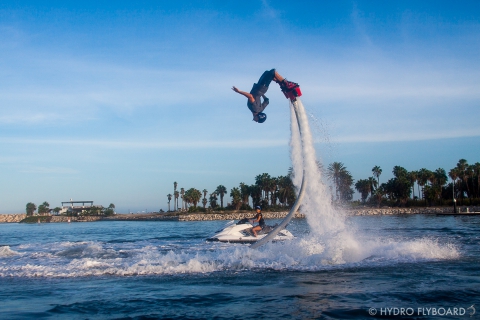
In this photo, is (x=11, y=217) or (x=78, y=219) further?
(x=11, y=217)

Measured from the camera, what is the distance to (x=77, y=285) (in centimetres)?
1151

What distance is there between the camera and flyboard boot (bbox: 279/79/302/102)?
13.9 metres

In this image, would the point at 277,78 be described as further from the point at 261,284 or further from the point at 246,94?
the point at 261,284

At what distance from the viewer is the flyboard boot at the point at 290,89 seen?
13.9 meters

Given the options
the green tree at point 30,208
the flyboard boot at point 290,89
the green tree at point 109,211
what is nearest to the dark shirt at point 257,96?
the flyboard boot at point 290,89

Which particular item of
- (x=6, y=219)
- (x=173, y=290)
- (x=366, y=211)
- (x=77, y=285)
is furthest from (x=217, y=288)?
(x=6, y=219)

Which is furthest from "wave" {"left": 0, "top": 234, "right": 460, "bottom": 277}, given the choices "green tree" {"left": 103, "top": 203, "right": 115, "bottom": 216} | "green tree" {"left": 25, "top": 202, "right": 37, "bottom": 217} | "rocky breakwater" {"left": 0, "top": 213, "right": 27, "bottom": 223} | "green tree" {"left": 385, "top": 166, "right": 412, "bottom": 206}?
"green tree" {"left": 25, "top": 202, "right": 37, "bottom": 217}

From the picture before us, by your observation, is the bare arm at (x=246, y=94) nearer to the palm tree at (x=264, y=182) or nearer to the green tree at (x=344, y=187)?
the green tree at (x=344, y=187)

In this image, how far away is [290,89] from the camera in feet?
46.1

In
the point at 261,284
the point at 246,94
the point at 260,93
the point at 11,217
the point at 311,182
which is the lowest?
the point at 11,217

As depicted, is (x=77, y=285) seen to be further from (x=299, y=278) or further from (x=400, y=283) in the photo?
(x=400, y=283)

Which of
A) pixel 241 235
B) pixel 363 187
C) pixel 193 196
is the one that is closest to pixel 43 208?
pixel 193 196

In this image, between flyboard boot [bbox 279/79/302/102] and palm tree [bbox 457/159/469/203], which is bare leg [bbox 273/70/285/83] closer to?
flyboard boot [bbox 279/79/302/102]

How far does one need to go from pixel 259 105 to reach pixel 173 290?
19.6 ft
